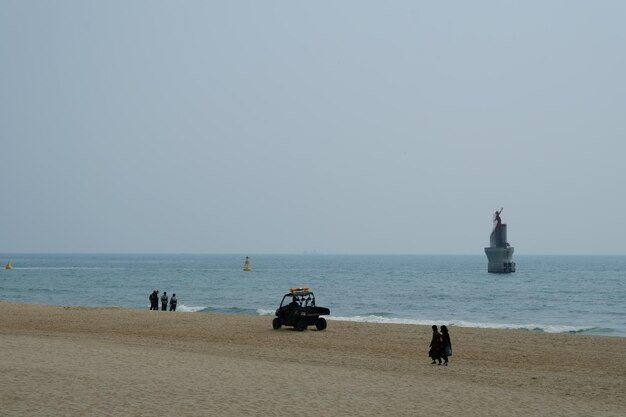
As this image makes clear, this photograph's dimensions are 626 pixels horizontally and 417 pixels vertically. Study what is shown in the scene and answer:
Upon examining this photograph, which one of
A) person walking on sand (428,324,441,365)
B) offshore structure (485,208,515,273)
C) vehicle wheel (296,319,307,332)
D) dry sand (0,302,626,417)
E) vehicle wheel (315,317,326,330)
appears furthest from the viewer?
offshore structure (485,208,515,273)

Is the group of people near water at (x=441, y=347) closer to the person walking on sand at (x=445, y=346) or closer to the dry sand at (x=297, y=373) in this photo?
the person walking on sand at (x=445, y=346)

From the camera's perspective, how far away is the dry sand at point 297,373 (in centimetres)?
1545

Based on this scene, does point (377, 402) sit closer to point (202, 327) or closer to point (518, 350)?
point (518, 350)

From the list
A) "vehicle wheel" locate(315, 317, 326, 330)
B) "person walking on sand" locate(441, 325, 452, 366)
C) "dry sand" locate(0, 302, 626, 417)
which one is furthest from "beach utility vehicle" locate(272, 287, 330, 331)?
"person walking on sand" locate(441, 325, 452, 366)

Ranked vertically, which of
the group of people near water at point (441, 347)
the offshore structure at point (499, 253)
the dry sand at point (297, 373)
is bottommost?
the dry sand at point (297, 373)

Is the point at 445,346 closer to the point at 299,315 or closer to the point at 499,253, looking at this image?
the point at 299,315

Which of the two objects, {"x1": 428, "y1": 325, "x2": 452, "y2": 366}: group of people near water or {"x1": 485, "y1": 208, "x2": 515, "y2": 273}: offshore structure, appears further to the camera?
{"x1": 485, "y1": 208, "x2": 515, "y2": 273}: offshore structure

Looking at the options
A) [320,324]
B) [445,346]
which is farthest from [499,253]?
[445,346]

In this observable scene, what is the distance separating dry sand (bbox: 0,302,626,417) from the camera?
15445 millimetres

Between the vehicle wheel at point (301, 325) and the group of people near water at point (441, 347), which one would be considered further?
the vehicle wheel at point (301, 325)

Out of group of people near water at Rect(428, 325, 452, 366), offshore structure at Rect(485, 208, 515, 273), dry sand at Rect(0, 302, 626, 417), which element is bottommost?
dry sand at Rect(0, 302, 626, 417)

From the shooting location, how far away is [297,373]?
20469 millimetres

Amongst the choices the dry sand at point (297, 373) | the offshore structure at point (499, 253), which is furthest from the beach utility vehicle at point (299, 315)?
the offshore structure at point (499, 253)

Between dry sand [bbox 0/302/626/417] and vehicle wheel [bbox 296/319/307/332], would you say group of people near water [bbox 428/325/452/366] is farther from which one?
vehicle wheel [bbox 296/319/307/332]
